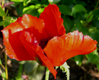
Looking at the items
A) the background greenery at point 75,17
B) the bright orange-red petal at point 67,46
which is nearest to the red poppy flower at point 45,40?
the bright orange-red petal at point 67,46

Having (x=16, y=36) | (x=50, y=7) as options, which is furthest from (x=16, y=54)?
(x=50, y=7)

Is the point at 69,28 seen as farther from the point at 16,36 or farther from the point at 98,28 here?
the point at 16,36

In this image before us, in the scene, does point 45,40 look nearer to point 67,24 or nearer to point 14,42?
point 14,42

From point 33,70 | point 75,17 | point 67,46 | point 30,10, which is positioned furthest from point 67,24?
point 67,46

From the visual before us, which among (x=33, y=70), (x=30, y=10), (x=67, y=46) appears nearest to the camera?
(x=67, y=46)

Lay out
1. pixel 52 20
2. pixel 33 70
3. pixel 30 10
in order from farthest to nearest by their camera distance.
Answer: pixel 33 70 < pixel 30 10 < pixel 52 20

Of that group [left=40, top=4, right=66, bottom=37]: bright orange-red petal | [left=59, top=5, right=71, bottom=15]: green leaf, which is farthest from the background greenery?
[left=40, top=4, right=66, bottom=37]: bright orange-red petal
